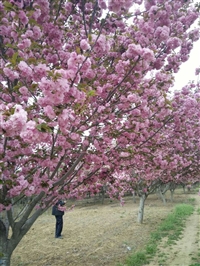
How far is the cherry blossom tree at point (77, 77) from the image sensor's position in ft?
10.0

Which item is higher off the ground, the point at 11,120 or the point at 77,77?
the point at 77,77

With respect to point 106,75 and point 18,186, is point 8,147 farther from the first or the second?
point 106,75

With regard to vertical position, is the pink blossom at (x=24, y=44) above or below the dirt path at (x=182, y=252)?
above

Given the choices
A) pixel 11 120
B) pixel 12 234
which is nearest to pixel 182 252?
pixel 12 234

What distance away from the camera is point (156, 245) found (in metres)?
9.12

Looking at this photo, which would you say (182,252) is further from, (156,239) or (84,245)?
(84,245)

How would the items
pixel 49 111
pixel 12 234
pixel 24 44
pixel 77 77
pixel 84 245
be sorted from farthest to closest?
pixel 84 245 < pixel 12 234 < pixel 24 44 < pixel 77 77 < pixel 49 111

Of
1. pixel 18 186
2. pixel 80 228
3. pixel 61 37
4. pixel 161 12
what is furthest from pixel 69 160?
pixel 80 228

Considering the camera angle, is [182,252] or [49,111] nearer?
[49,111]

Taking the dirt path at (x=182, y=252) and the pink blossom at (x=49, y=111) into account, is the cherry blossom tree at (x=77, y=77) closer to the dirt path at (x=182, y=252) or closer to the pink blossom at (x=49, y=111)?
the pink blossom at (x=49, y=111)

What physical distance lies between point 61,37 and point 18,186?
8.25ft

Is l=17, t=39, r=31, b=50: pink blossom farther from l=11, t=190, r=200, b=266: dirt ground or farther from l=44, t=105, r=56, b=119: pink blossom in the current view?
l=11, t=190, r=200, b=266: dirt ground

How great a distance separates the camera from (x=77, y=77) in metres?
2.72

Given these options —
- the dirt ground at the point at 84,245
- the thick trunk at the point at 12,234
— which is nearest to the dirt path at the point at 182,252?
the dirt ground at the point at 84,245
